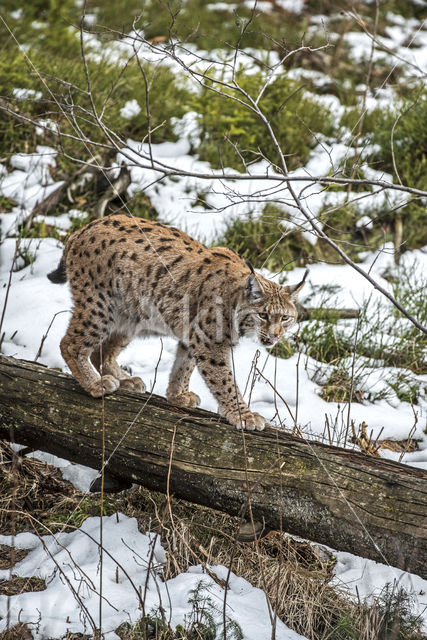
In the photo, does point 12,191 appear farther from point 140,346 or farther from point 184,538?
point 184,538

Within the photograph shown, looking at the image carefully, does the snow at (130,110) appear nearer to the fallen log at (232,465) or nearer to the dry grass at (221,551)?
the fallen log at (232,465)

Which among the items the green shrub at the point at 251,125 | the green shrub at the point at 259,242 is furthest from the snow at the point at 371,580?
the green shrub at the point at 251,125

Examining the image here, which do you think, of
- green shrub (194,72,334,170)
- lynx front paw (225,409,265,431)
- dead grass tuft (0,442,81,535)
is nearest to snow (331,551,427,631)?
lynx front paw (225,409,265,431)

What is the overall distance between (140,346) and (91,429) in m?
2.26

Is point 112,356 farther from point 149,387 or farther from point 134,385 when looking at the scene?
point 149,387

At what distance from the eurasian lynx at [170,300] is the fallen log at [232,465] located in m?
0.45

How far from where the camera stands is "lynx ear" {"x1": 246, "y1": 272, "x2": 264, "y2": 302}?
420 cm

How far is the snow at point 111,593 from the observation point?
2947mm

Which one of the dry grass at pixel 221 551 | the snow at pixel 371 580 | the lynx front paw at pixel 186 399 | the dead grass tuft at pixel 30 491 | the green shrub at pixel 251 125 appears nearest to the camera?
the dry grass at pixel 221 551

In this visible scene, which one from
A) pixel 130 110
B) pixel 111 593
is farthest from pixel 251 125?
pixel 111 593

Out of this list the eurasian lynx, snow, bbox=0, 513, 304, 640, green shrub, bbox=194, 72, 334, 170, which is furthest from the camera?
green shrub, bbox=194, 72, 334, 170

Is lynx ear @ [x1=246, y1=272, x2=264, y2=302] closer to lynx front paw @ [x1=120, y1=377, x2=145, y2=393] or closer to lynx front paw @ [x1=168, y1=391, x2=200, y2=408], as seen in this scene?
lynx front paw @ [x1=168, y1=391, x2=200, y2=408]

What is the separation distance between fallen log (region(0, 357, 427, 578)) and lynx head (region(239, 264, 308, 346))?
2.32ft

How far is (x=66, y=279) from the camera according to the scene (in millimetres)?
4707
